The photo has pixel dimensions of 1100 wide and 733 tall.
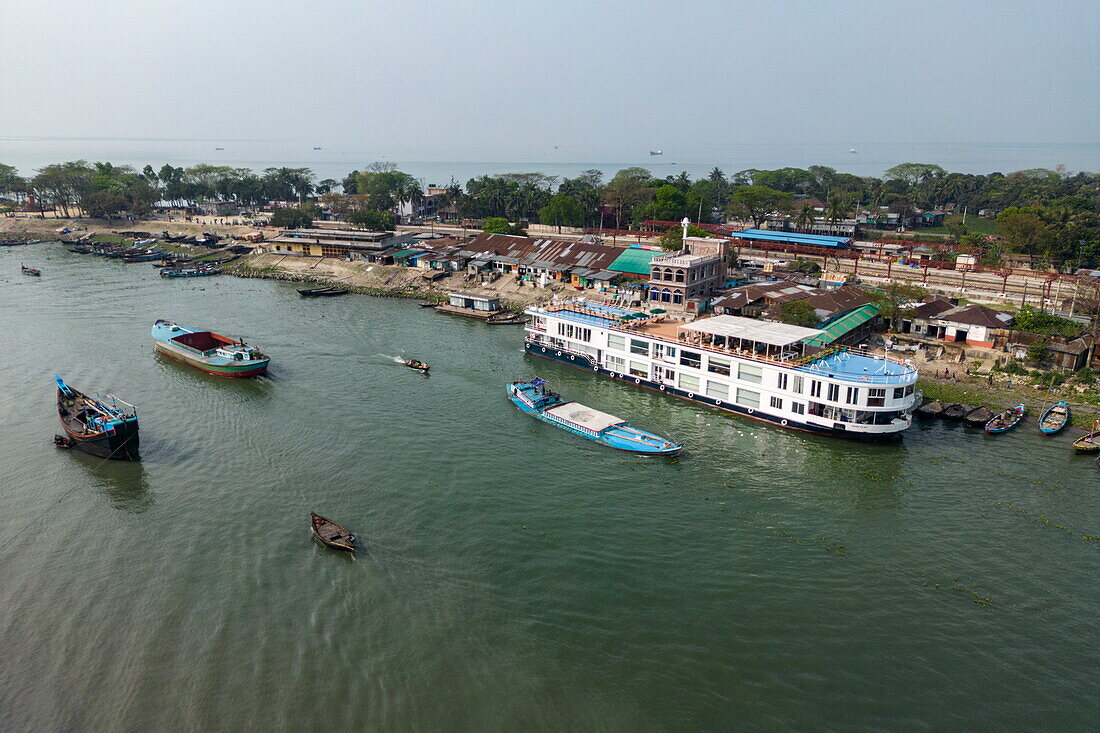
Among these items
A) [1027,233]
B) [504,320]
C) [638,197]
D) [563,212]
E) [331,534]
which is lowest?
[331,534]

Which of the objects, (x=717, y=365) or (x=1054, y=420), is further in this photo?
(x=717, y=365)

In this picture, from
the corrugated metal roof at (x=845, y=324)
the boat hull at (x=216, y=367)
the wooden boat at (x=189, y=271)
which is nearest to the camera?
the corrugated metal roof at (x=845, y=324)

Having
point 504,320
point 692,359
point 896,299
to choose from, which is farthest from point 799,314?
point 504,320

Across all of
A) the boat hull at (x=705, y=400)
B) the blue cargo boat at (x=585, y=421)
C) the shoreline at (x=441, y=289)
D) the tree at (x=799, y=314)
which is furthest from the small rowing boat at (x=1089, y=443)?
the blue cargo boat at (x=585, y=421)

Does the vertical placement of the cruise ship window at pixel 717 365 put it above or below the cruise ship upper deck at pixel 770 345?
below

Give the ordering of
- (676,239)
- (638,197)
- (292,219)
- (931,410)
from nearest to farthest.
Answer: (931,410) < (676,239) < (292,219) < (638,197)

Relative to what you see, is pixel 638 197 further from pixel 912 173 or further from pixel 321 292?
pixel 912 173

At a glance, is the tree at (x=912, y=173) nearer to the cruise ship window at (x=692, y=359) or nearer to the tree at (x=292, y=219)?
the tree at (x=292, y=219)

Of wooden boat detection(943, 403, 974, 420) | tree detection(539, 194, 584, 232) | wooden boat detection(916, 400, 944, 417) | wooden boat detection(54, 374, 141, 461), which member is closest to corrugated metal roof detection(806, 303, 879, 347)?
wooden boat detection(916, 400, 944, 417)
